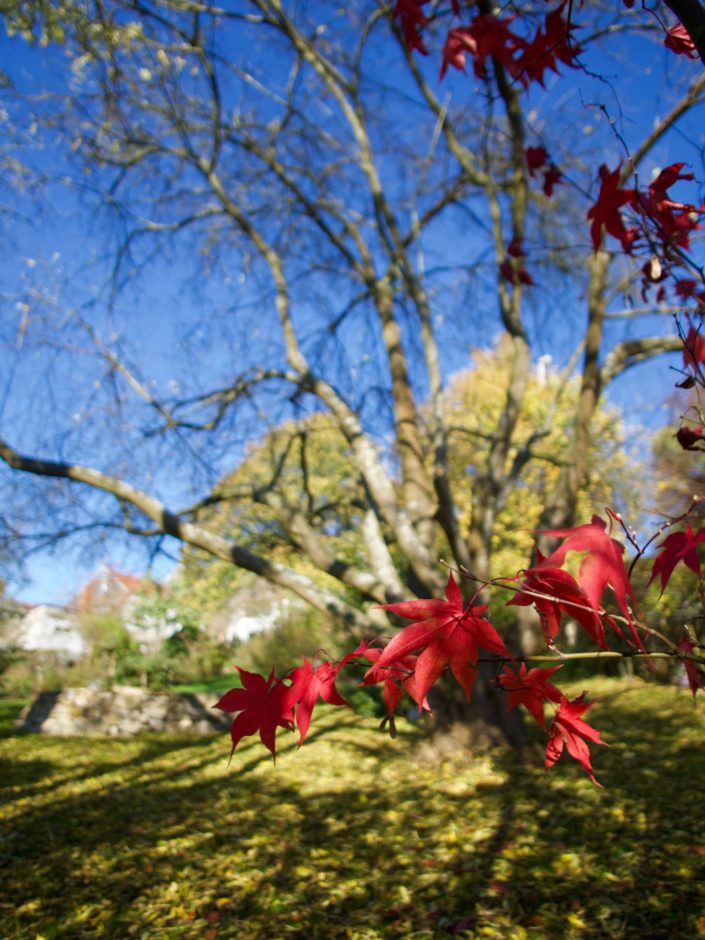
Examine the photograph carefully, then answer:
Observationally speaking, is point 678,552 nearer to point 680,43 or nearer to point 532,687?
point 532,687

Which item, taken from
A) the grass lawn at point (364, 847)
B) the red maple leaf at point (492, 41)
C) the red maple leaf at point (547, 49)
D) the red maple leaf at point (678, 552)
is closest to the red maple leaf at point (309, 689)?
the red maple leaf at point (678, 552)

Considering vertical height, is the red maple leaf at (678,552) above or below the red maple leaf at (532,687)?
above

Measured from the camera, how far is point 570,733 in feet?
4.18

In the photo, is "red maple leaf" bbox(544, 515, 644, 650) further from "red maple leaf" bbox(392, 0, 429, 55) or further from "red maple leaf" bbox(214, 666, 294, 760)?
"red maple leaf" bbox(392, 0, 429, 55)

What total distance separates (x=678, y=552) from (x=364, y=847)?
10.5ft

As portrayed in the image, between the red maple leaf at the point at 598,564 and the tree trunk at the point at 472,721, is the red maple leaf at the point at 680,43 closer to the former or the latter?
the red maple leaf at the point at 598,564

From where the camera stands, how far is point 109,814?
14.3 feet

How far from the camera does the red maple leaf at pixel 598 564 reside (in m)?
0.89

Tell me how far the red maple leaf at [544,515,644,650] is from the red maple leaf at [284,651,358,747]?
44 cm

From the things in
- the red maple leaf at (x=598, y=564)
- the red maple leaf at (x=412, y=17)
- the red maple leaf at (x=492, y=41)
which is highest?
the red maple leaf at (x=412, y=17)

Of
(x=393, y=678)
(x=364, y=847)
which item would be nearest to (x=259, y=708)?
(x=393, y=678)

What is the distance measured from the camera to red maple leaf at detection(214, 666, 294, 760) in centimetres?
112

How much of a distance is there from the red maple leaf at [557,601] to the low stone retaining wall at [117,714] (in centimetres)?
872

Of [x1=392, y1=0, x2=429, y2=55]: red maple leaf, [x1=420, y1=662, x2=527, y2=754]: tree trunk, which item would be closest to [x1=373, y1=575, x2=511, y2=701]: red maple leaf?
[x1=392, y1=0, x2=429, y2=55]: red maple leaf
